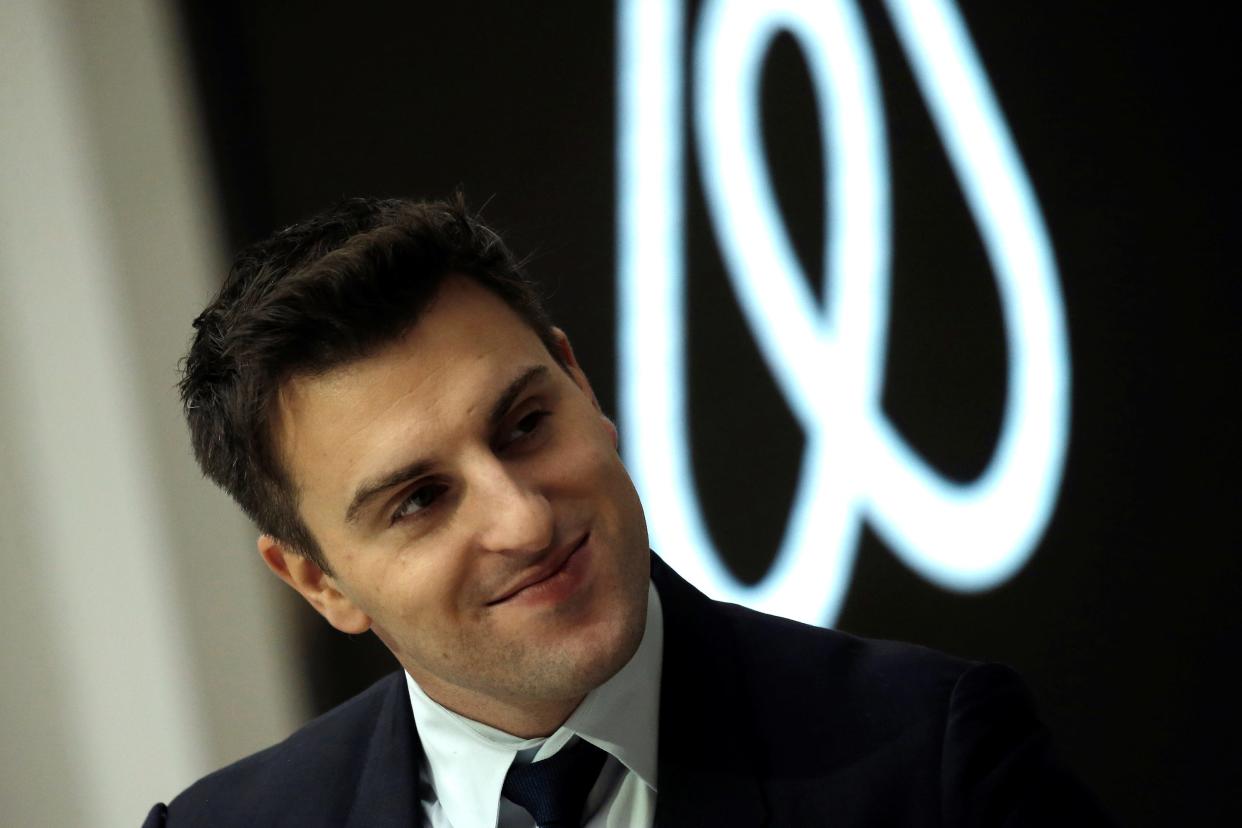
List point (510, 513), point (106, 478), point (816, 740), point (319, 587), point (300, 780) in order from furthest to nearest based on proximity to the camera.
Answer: point (106, 478)
point (300, 780)
point (319, 587)
point (816, 740)
point (510, 513)

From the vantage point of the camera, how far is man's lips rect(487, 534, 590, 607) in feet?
4.03

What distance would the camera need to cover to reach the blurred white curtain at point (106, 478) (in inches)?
103

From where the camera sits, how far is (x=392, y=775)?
4.75ft

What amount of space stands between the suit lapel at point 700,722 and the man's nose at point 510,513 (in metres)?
0.24

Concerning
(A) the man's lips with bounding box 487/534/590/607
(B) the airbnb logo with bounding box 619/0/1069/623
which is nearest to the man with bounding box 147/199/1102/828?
(A) the man's lips with bounding box 487/534/590/607

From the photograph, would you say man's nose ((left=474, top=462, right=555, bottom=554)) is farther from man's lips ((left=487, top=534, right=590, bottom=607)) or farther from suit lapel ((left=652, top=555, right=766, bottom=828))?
suit lapel ((left=652, top=555, right=766, bottom=828))

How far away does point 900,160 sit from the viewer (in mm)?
2125

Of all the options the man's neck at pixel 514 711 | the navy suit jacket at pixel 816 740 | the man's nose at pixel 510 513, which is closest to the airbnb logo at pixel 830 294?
the navy suit jacket at pixel 816 740

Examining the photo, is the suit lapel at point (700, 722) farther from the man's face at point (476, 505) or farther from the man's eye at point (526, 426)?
the man's eye at point (526, 426)

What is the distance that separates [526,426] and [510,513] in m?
0.12

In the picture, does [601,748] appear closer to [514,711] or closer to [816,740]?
[514,711]

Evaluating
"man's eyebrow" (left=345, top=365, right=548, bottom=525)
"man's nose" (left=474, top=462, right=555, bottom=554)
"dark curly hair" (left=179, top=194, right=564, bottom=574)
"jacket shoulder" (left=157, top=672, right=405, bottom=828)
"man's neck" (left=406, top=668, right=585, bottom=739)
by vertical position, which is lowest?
"jacket shoulder" (left=157, top=672, right=405, bottom=828)

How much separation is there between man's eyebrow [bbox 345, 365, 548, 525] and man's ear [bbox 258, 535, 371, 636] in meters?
0.15

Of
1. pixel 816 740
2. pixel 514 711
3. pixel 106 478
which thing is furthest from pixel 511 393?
pixel 106 478
